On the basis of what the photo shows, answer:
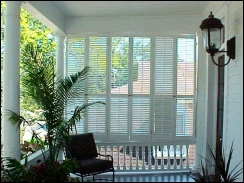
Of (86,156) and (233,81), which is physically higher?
(233,81)

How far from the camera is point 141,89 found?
439 cm

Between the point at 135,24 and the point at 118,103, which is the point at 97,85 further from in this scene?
the point at 135,24

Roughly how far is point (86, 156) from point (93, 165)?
0.28 metres

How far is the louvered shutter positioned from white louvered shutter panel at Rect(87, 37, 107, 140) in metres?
0.42

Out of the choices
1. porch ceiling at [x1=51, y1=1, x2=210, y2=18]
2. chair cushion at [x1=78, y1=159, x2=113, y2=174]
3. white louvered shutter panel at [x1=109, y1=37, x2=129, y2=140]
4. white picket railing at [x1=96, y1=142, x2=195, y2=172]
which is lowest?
chair cushion at [x1=78, y1=159, x2=113, y2=174]

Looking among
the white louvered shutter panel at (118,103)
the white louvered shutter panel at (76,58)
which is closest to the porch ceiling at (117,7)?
the white louvered shutter panel at (76,58)

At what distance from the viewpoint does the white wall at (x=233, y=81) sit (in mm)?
2455

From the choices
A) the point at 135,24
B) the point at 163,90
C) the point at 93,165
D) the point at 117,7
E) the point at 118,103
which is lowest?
the point at 93,165

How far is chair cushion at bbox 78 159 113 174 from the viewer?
12.0 ft

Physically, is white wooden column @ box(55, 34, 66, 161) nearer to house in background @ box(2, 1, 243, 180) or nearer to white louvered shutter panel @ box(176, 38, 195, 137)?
house in background @ box(2, 1, 243, 180)

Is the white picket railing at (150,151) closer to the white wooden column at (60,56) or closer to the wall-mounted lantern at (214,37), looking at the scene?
the white wooden column at (60,56)

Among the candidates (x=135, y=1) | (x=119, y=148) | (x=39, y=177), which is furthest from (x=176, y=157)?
(x=135, y=1)

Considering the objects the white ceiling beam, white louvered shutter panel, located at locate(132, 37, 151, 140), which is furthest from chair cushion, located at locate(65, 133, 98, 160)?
the white ceiling beam

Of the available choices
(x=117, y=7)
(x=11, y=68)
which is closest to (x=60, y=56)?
(x=11, y=68)
